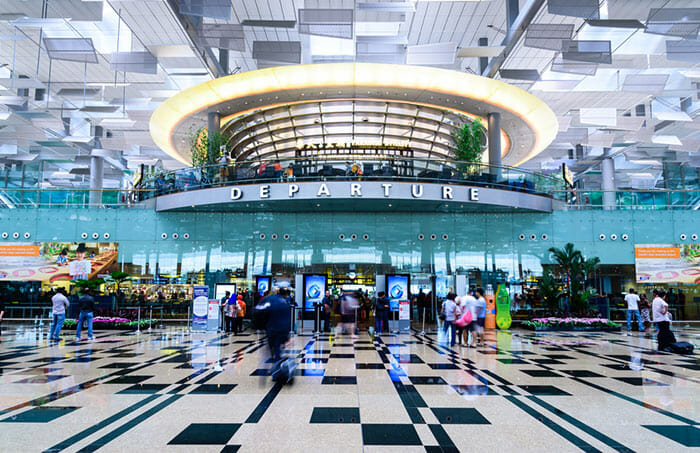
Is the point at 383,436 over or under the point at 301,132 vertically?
under

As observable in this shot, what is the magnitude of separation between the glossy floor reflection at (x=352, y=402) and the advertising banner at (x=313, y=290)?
7099mm

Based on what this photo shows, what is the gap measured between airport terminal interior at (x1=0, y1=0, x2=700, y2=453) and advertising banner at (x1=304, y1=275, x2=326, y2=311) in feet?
0.29

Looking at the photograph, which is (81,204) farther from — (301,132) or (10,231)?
(301,132)

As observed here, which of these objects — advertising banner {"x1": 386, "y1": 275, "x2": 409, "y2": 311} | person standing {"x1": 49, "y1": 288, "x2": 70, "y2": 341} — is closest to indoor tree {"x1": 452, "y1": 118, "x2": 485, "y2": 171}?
advertising banner {"x1": 386, "y1": 275, "x2": 409, "y2": 311}

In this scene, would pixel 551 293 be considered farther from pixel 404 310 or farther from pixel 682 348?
pixel 682 348

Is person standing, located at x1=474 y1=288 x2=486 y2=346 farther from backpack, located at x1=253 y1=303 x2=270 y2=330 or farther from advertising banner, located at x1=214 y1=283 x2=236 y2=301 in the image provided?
advertising banner, located at x1=214 y1=283 x2=236 y2=301

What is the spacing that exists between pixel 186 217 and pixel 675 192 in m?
21.9

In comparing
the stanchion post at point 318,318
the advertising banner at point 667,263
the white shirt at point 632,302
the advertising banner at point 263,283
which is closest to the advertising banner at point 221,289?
the advertising banner at point 263,283

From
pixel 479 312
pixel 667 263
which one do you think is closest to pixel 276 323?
pixel 479 312

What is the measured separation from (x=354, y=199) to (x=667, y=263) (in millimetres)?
14491

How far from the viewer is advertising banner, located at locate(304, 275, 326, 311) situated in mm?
17703

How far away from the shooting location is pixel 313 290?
17797mm

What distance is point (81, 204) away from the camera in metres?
22.2

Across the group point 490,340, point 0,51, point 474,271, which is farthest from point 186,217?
point 490,340
